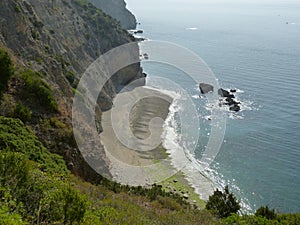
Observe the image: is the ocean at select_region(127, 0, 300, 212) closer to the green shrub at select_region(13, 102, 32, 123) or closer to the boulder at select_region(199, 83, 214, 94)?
the boulder at select_region(199, 83, 214, 94)

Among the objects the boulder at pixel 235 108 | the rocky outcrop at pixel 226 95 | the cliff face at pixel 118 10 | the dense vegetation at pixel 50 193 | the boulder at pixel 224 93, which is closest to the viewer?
the dense vegetation at pixel 50 193

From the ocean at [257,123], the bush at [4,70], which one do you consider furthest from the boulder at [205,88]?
the bush at [4,70]

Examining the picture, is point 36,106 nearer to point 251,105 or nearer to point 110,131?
point 110,131

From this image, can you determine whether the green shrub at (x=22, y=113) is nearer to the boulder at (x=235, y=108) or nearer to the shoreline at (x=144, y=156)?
the shoreline at (x=144, y=156)

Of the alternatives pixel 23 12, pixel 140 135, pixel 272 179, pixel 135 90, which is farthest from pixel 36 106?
pixel 135 90

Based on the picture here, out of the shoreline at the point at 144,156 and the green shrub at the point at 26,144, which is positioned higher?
the green shrub at the point at 26,144

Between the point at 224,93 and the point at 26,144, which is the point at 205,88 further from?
the point at 26,144
